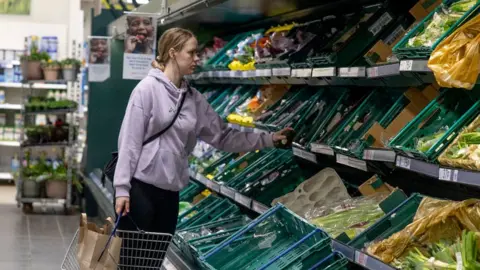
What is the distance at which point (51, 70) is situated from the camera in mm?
11469

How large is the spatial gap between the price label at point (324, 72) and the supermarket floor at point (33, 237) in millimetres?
3700

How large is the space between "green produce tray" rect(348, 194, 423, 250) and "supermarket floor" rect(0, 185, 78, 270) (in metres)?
4.39

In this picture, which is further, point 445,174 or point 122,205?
point 122,205

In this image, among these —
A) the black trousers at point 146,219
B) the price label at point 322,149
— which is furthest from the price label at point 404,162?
the black trousers at point 146,219

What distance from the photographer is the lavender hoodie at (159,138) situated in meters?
4.41

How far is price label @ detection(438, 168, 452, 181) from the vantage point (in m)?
3.07

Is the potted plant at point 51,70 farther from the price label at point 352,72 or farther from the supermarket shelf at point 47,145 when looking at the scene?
the price label at point 352,72

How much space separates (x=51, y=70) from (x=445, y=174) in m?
8.99

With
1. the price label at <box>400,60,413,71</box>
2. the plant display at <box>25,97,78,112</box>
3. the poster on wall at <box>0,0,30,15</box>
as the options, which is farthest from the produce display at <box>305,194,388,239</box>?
the poster on wall at <box>0,0,30,15</box>

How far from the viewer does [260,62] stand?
19.2 ft

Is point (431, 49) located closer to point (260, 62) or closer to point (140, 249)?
point (140, 249)

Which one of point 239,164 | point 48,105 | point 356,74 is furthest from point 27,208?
point 356,74

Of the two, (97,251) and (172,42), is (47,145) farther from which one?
(97,251)

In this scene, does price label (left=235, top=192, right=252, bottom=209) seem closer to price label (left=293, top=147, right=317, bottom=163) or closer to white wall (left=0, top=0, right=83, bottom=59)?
price label (left=293, top=147, right=317, bottom=163)
